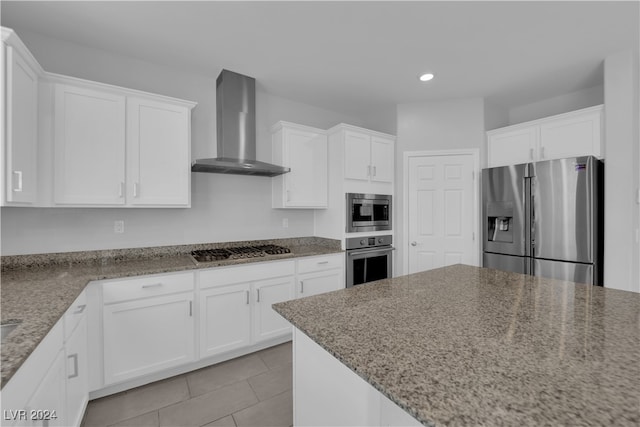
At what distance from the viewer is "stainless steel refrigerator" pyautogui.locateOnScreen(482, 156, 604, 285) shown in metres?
2.48

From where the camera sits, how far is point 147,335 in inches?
80.6

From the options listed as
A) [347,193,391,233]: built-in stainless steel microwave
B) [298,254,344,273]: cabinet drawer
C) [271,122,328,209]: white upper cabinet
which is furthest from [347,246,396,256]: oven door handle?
[271,122,328,209]: white upper cabinet

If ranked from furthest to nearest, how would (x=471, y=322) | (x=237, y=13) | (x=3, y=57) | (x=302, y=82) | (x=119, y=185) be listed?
(x=302, y=82), (x=119, y=185), (x=237, y=13), (x=3, y=57), (x=471, y=322)

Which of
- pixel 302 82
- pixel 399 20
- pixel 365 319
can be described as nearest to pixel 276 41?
pixel 302 82

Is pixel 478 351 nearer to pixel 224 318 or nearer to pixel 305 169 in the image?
pixel 224 318

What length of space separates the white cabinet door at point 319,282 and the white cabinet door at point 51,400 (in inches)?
68.6

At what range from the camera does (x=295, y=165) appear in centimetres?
315

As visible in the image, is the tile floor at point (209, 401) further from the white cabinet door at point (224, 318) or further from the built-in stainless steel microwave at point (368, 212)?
the built-in stainless steel microwave at point (368, 212)

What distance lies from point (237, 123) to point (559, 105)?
3696 millimetres

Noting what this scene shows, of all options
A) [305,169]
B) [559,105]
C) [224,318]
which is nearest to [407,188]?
[305,169]

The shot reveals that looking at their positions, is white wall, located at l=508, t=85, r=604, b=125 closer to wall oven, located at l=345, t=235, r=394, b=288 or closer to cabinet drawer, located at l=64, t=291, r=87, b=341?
wall oven, located at l=345, t=235, r=394, b=288

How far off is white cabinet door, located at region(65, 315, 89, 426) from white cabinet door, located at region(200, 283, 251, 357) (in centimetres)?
72

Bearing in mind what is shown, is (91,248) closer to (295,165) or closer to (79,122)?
(79,122)

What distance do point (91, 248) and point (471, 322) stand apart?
2.76m
